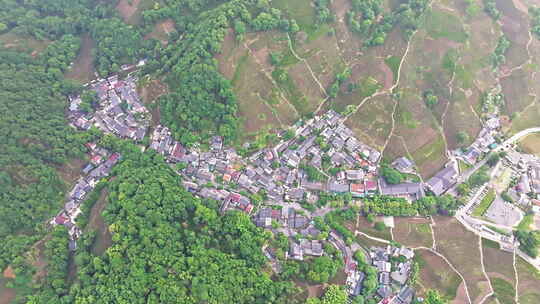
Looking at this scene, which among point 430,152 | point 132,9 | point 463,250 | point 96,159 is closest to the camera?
point 463,250

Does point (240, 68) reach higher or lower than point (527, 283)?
higher

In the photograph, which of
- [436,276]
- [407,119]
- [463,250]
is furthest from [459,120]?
[436,276]

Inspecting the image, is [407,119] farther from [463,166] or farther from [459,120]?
[463,166]

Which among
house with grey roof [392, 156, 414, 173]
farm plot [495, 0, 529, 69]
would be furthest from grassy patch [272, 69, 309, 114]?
farm plot [495, 0, 529, 69]

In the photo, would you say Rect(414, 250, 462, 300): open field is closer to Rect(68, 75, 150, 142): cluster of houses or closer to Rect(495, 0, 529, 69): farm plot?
Rect(495, 0, 529, 69): farm plot

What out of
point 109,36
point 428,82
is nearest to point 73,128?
point 109,36

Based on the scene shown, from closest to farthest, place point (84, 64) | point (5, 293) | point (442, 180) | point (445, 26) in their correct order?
1. point (5, 293)
2. point (442, 180)
3. point (445, 26)
4. point (84, 64)
